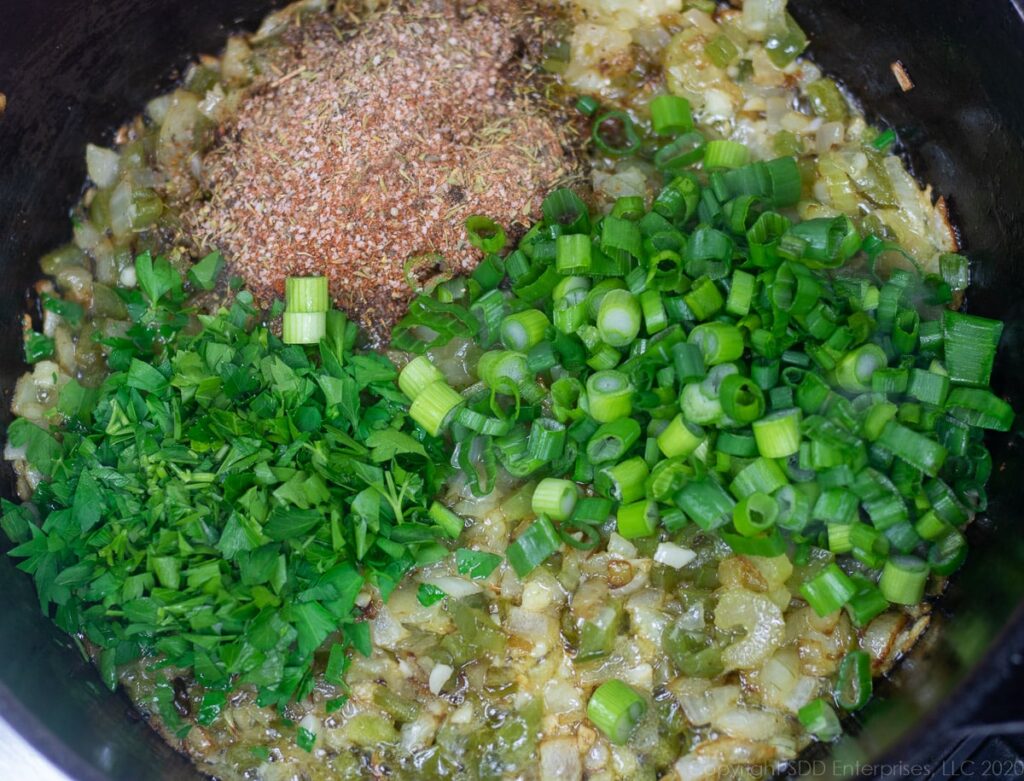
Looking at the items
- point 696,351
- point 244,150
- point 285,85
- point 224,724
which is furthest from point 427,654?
point 285,85

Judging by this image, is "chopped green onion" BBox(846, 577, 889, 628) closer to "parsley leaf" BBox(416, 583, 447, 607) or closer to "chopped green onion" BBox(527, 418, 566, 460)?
"chopped green onion" BBox(527, 418, 566, 460)

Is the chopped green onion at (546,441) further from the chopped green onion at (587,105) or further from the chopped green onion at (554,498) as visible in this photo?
the chopped green onion at (587,105)

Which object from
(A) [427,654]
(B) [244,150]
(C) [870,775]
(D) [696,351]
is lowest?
(C) [870,775]

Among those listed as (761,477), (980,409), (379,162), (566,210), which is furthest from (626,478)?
(379,162)

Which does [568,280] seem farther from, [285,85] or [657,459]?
[285,85]

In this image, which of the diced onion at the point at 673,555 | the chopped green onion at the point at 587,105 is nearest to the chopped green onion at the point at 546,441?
the diced onion at the point at 673,555

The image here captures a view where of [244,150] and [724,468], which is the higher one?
[244,150]

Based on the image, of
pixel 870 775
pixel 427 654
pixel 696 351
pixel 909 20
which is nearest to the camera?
pixel 870 775

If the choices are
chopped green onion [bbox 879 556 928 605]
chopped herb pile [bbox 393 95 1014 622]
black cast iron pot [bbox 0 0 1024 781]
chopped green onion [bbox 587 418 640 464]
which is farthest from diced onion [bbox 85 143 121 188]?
chopped green onion [bbox 879 556 928 605]
